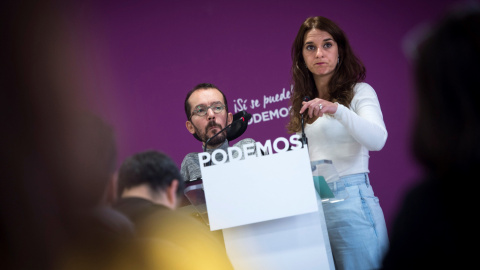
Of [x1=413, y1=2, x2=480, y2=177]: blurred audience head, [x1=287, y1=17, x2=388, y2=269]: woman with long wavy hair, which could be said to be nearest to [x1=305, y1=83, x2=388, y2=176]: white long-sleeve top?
[x1=287, y1=17, x2=388, y2=269]: woman with long wavy hair

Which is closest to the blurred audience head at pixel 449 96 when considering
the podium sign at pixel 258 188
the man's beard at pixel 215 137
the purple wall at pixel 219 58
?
the podium sign at pixel 258 188

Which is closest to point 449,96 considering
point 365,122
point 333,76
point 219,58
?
point 365,122

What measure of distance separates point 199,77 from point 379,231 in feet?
6.60

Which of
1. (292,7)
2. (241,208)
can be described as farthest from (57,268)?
(292,7)

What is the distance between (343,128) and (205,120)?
0.76 m

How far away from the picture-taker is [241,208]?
5.74ft

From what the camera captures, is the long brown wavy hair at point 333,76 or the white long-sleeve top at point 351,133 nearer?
the white long-sleeve top at point 351,133

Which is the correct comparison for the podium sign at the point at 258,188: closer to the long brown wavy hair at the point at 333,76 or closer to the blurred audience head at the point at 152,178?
the blurred audience head at the point at 152,178

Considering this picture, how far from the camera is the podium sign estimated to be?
1.73 meters

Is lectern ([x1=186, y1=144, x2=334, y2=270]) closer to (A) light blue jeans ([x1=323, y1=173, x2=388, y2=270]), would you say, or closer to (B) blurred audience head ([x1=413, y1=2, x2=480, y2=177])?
(A) light blue jeans ([x1=323, y1=173, x2=388, y2=270])

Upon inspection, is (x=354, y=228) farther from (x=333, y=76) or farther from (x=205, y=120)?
(x=205, y=120)

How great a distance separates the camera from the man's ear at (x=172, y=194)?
1.67 metres

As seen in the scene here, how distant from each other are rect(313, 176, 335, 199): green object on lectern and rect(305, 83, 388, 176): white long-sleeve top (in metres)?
0.25

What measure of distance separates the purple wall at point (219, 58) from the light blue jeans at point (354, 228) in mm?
1486
